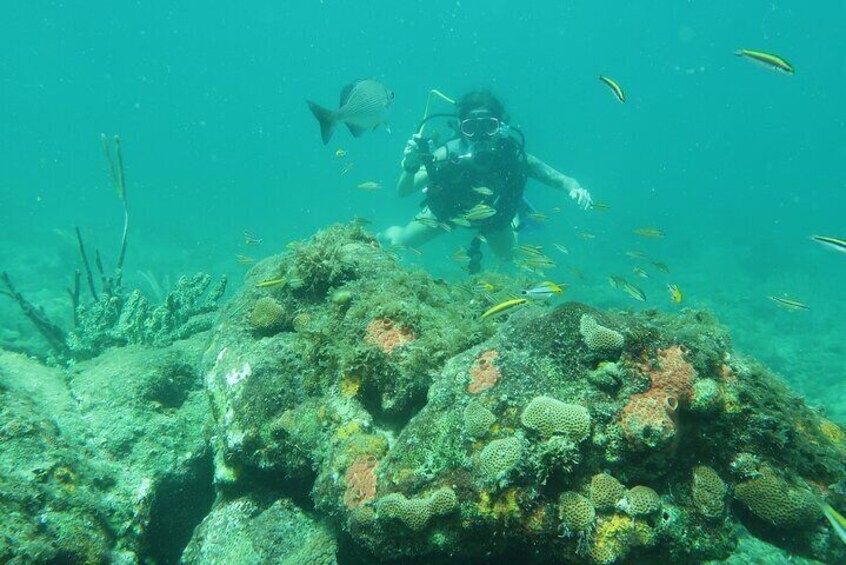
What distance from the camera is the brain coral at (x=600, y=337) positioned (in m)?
2.52

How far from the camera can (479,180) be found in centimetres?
843

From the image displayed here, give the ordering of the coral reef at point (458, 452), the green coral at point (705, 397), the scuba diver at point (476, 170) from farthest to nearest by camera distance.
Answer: the scuba diver at point (476, 170) < the green coral at point (705, 397) < the coral reef at point (458, 452)

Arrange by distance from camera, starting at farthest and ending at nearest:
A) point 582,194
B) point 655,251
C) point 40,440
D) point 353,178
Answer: point 353,178 < point 655,251 < point 582,194 < point 40,440

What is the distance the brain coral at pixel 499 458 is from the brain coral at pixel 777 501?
136 centimetres

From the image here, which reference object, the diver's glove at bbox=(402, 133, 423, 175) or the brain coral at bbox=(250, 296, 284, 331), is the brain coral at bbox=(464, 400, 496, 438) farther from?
the diver's glove at bbox=(402, 133, 423, 175)

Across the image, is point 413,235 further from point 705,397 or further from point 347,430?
point 705,397

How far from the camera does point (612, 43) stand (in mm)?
137750

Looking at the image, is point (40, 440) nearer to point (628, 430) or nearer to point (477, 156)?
point (628, 430)

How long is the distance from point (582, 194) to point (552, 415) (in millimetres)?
6217

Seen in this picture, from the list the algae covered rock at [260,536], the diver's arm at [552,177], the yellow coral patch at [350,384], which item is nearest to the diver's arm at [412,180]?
the diver's arm at [552,177]

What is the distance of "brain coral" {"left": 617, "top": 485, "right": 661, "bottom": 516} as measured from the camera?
228 cm

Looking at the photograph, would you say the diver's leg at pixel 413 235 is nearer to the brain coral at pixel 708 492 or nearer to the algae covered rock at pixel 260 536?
the algae covered rock at pixel 260 536

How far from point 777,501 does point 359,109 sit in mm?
5285

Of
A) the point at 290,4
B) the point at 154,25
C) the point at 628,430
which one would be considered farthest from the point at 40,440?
the point at 154,25
